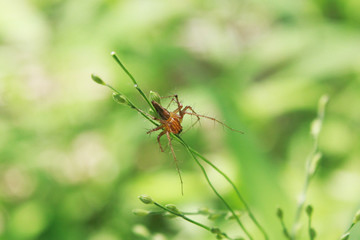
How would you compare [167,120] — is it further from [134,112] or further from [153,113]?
[134,112]

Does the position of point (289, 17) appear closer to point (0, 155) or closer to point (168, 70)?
point (168, 70)

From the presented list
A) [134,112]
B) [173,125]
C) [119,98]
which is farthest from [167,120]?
[134,112]

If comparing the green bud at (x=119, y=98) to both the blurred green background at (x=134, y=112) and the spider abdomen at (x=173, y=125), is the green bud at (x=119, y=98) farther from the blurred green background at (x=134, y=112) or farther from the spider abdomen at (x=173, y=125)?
the blurred green background at (x=134, y=112)

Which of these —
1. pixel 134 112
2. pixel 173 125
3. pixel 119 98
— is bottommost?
pixel 119 98

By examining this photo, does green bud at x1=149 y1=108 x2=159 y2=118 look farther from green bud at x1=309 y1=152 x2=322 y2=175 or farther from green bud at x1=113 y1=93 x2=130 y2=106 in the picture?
green bud at x1=309 y1=152 x2=322 y2=175

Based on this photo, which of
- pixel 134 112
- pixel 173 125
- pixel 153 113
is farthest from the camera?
pixel 134 112

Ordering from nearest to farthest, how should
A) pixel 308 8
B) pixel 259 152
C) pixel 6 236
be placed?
pixel 259 152, pixel 6 236, pixel 308 8

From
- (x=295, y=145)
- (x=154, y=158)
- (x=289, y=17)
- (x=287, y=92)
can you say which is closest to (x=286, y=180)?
(x=295, y=145)

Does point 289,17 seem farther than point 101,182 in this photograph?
Yes

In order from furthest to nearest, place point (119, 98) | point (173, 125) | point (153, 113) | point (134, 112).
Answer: point (134, 112) → point (173, 125) → point (153, 113) → point (119, 98)
